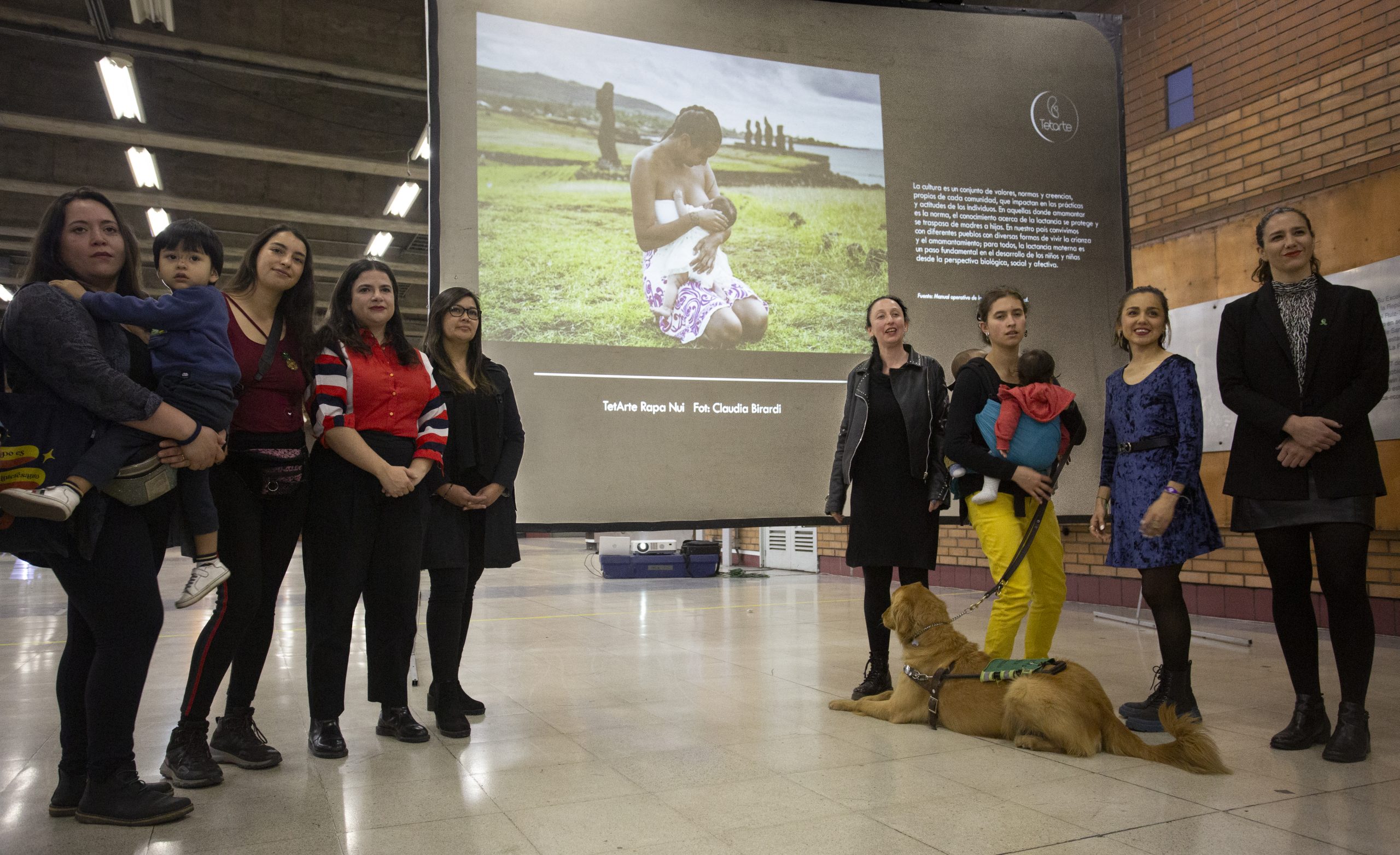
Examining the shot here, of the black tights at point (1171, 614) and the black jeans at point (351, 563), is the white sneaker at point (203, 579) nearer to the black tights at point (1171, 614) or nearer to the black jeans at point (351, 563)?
the black jeans at point (351, 563)

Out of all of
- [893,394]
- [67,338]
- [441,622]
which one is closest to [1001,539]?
[893,394]

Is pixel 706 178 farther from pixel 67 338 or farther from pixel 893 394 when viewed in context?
pixel 67 338

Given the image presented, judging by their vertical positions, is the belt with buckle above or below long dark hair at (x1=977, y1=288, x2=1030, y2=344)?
below

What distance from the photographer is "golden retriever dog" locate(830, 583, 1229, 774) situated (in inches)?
97.5

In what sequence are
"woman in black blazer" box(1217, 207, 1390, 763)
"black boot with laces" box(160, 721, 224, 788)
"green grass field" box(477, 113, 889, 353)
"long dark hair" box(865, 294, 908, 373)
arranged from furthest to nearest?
"green grass field" box(477, 113, 889, 353), "long dark hair" box(865, 294, 908, 373), "woman in black blazer" box(1217, 207, 1390, 763), "black boot with laces" box(160, 721, 224, 788)

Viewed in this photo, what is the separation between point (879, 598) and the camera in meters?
3.54

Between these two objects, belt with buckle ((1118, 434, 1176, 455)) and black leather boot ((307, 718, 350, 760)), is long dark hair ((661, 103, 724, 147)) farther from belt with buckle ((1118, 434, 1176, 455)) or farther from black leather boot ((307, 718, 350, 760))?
black leather boot ((307, 718, 350, 760))

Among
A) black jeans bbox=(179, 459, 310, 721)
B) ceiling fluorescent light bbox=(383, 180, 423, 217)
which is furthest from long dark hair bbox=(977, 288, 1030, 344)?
ceiling fluorescent light bbox=(383, 180, 423, 217)

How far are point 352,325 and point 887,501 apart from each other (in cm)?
202

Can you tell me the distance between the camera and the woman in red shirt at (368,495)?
8.91 feet

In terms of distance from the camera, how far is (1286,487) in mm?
2725

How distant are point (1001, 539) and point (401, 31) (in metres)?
6.64

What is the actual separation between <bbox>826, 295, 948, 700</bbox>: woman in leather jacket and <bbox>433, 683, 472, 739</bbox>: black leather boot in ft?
4.79

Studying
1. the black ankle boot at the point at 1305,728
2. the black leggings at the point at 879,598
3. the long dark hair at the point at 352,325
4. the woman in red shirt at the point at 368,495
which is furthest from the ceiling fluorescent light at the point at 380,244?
the black ankle boot at the point at 1305,728
